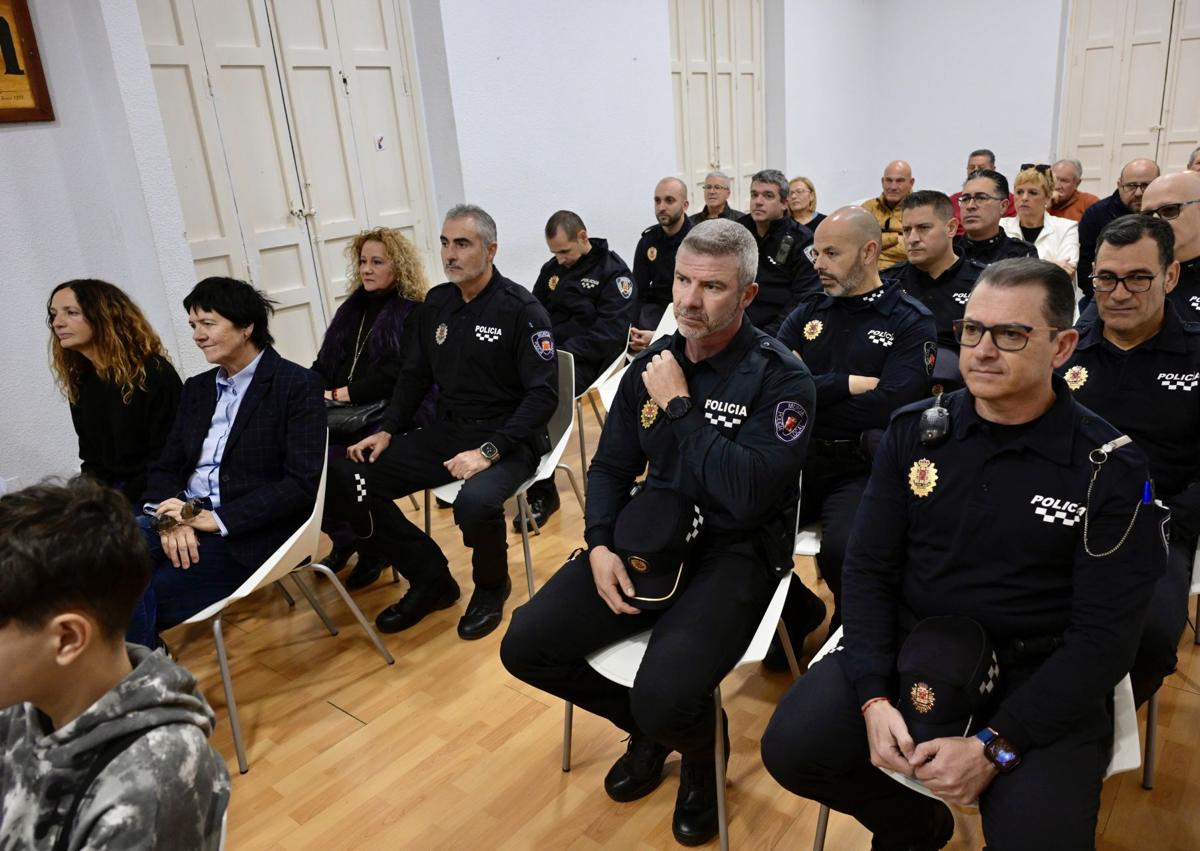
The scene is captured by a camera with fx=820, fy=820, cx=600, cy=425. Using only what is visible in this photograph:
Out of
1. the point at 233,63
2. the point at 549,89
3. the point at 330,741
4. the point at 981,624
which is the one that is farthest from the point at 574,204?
the point at 981,624

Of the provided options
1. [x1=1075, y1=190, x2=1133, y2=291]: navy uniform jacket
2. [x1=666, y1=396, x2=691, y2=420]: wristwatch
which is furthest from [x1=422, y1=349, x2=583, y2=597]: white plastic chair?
[x1=1075, y1=190, x2=1133, y2=291]: navy uniform jacket

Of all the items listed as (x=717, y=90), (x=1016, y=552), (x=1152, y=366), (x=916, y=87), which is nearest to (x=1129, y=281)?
(x=1152, y=366)

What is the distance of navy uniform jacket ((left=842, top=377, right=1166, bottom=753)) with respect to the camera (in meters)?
1.47

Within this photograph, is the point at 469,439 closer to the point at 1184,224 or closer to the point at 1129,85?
the point at 1184,224

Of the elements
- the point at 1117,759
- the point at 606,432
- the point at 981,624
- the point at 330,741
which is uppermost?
the point at 606,432

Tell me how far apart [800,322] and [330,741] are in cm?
201

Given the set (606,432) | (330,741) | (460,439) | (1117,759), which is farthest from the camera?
(460,439)

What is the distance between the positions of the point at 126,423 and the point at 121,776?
6.94ft

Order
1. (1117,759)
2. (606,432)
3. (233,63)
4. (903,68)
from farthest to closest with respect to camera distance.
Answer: (903,68) < (233,63) < (606,432) < (1117,759)

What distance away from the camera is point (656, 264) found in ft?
16.3

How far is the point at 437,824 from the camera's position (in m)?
2.10

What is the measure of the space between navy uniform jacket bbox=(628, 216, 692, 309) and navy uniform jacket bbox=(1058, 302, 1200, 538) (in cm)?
293

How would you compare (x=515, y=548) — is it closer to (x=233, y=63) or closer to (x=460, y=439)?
(x=460, y=439)

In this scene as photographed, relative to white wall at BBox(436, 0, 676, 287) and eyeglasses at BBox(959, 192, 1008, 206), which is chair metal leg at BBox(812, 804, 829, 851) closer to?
eyeglasses at BBox(959, 192, 1008, 206)
